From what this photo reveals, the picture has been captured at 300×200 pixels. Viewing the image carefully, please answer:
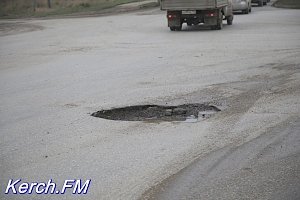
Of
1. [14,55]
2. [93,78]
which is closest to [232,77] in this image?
[93,78]

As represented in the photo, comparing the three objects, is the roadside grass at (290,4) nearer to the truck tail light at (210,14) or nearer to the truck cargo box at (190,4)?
the truck cargo box at (190,4)

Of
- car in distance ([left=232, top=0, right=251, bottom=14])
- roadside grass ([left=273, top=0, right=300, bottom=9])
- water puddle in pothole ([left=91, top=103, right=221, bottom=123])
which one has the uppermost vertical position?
car in distance ([left=232, top=0, right=251, bottom=14])

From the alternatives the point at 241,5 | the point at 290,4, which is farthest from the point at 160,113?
the point at 290,4

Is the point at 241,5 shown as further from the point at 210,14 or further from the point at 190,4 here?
the point at 190,4

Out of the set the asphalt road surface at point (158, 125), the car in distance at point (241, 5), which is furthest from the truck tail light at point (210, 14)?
the car in distance at point (241, 5)

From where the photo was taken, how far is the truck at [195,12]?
70.1 feet

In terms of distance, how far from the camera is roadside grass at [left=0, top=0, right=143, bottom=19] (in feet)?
138

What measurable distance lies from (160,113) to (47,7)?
40270 mm

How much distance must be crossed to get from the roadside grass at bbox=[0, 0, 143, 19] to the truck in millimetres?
19556

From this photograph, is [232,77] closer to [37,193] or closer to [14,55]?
[37,193]

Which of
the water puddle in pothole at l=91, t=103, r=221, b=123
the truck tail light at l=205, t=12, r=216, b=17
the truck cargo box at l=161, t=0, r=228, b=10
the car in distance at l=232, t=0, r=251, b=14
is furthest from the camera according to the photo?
the car in distance at l=232, t=0, r=251, b=14

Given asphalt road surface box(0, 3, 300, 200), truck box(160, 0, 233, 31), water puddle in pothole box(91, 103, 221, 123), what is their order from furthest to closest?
truck box(160, 0, 233, 31)
water puddle in pothole box(91, 103, 221, 123)
asphalt road surface box(0, 3, 300, 200)

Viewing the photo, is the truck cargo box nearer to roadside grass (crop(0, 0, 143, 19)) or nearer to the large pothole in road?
the large pothole in road

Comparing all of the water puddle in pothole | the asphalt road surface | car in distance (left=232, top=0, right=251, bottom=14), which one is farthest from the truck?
the water puddle in pothole
